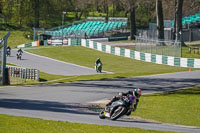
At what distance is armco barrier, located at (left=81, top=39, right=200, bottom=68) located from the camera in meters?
41.1

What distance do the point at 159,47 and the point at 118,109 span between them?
99.4 ft

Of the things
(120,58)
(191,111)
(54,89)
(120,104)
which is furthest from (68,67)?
(120,104)

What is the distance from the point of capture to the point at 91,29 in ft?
231

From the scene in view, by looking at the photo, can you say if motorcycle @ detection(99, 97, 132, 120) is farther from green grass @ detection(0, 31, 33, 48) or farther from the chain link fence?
green grass @ detection(0, 31, 33, 48)

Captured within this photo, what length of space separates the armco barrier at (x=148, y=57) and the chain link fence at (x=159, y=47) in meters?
0.57

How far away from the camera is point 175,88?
87.7 feet

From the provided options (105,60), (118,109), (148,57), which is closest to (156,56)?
(148,57)

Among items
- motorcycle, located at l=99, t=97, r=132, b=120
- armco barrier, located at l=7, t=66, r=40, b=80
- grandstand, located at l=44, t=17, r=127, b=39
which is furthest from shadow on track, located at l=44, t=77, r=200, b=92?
grandstand, located at l=44, t=17, r=127, b=39

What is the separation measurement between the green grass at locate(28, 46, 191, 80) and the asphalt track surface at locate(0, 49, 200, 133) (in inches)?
278

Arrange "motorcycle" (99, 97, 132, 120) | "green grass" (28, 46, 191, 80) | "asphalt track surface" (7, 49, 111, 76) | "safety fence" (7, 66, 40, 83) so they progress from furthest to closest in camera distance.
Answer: "green grass" (28, 46, 191, 80) → "asphalt track surface" (7, 49, 111, 76) → "safety fence" (7, 66, 40, 83) → "motorcycle" (99, 97, 132, 120)

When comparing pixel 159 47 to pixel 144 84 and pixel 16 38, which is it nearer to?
pixel 144 84

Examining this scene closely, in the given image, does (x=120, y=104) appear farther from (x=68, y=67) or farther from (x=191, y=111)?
(x=68, y=67)

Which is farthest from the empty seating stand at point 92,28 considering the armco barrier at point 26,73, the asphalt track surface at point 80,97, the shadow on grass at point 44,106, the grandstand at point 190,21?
the shadow on grass at point 44,106

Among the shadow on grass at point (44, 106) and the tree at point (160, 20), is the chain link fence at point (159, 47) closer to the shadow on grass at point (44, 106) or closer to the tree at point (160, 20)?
the tree at point (160, 20)
